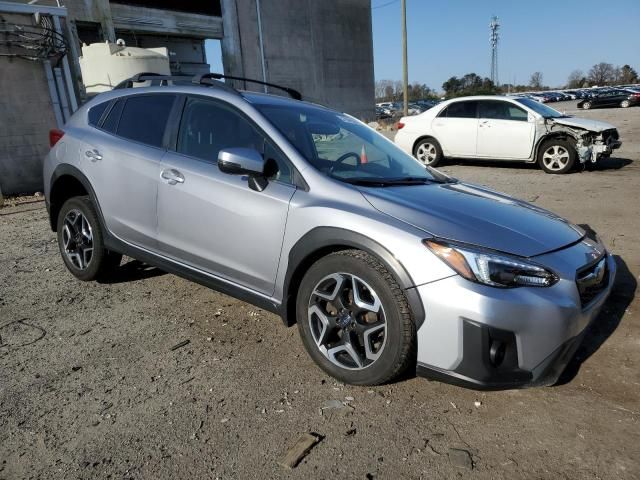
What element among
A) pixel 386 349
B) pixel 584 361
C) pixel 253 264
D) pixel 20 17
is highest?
pixel 20 17

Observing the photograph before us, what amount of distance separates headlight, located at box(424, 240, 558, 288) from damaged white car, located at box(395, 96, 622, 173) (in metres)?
8.62

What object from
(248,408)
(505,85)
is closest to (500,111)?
(248,408)

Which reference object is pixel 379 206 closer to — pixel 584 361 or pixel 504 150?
pixel 584 361

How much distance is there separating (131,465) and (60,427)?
525mm

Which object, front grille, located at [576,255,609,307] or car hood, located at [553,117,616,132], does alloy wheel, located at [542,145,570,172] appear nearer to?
car hood, located at [553,117,616,132]

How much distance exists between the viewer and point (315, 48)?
33.3 meters

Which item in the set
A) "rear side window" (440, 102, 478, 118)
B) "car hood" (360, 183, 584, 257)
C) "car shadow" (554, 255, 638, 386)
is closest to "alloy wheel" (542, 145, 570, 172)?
"rear side window" (440, 102, 478, 118)

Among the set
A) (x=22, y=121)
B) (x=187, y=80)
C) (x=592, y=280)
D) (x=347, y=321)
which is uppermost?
(x=187, y=80)

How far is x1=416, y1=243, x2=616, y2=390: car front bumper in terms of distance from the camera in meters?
2.18

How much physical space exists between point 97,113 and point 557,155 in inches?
350

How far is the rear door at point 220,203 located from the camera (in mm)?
2863

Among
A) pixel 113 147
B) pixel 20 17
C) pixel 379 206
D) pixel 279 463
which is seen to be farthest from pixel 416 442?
pixel 20 17

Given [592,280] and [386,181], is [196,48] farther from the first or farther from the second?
[592,280]

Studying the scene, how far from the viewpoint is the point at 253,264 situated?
2.93 m
